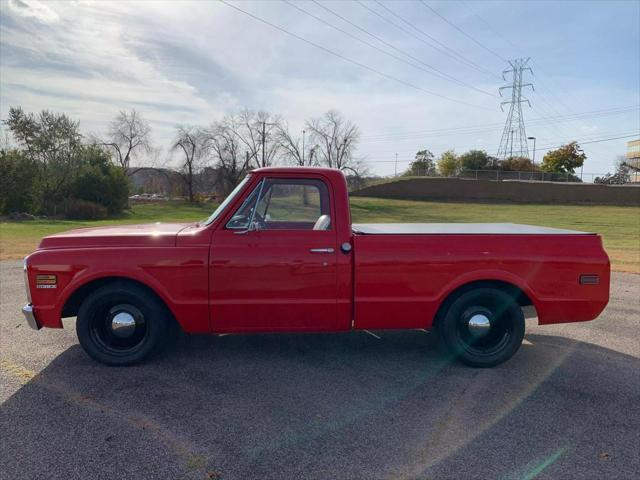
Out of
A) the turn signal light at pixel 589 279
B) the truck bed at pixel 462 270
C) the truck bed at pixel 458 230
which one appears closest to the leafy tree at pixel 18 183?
the truck bed at pixel 458 230

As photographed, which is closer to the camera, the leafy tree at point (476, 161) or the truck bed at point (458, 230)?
the truck bed at point (458, 230)

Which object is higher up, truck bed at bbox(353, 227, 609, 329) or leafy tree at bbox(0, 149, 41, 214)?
leafy tree at bbox(0, 149, 41, 214)

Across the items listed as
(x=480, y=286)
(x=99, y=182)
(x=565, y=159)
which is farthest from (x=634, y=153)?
(x=480, y=286)

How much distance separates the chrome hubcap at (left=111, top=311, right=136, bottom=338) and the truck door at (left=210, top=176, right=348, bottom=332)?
2.60 ft

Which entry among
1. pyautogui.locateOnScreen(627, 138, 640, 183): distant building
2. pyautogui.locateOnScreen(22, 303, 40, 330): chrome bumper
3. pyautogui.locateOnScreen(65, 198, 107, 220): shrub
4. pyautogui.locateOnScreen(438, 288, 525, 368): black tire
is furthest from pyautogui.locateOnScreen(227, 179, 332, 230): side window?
pyautogui.locateOnScreen(627, 138, 640, 183): distant building

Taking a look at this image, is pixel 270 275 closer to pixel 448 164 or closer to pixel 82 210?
pixel 82 210

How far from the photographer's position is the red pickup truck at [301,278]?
4.09 meters

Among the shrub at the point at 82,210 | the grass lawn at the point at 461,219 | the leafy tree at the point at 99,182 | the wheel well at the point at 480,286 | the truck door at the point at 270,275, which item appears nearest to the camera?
the truck door at the point at 270,275

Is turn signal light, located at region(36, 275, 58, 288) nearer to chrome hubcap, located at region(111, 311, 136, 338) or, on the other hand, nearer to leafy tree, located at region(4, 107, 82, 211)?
chrome hubcap, located at region(111, 311, 136, 338)

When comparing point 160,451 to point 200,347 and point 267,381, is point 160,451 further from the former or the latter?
point 200,347

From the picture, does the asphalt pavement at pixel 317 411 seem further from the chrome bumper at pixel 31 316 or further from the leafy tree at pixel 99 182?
the leafy tree at pixel 99 182

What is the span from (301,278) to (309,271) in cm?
10

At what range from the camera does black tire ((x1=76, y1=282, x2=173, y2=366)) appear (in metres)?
4.14

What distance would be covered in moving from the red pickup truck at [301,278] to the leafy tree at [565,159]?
68303 mm
